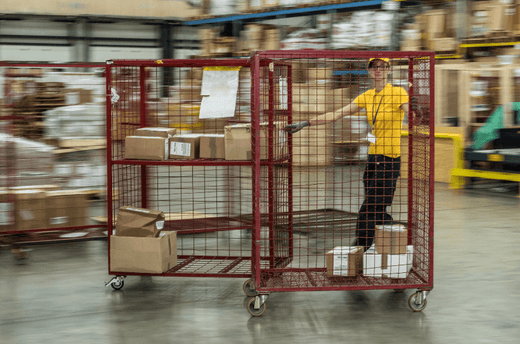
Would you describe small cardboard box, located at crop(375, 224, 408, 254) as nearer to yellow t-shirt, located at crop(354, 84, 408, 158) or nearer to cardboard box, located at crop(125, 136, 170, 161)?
yellow t-shirt, located at crop(354, 84, 408, 158)

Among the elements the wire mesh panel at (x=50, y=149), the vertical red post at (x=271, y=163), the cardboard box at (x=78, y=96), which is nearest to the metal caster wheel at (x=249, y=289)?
the vertical red post at (x=271, y=163)

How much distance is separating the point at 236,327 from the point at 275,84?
1.67 m

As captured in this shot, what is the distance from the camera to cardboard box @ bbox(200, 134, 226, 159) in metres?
4.27

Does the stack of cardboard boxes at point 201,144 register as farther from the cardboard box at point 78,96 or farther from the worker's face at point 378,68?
the cardboard box at point 78,96

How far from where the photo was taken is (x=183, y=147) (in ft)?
14.1

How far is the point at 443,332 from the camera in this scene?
11.6 ft

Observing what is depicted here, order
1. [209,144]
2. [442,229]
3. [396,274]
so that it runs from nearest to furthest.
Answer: [396,274] < [209,144] < [442,229]

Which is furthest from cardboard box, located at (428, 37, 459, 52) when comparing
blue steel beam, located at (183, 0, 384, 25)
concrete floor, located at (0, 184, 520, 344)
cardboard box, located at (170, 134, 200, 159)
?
cardboard box, located at (170, 134, 200, 159)

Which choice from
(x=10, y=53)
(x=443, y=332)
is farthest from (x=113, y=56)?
(x=443, y=332)

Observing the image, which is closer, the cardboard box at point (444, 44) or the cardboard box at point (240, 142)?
the cardboard box at point (240, 142)

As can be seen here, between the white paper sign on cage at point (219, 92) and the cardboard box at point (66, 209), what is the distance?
1.97 m

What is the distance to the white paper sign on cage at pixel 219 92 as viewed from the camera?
432 cm

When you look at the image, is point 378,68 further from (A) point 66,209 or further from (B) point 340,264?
(A) point 66,209

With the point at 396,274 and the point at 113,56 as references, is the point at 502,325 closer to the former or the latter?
the point at 396,274
